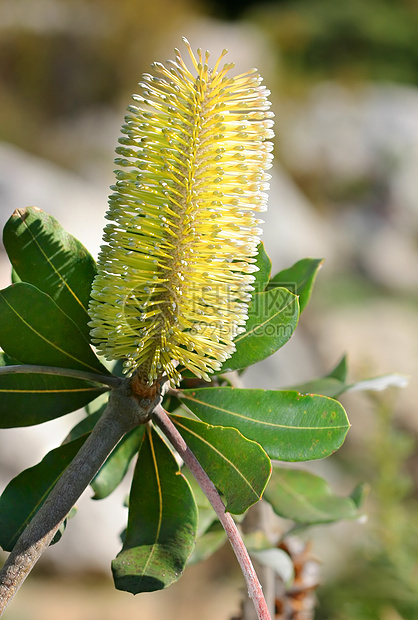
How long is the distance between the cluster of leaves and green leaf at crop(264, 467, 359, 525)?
0.22 meters

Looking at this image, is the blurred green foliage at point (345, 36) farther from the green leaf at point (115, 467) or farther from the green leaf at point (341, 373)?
the green leaf at point (115, 467)

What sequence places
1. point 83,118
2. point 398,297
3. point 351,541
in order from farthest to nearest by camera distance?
1. point 83,118
2. point 398,297
3. point 351,541

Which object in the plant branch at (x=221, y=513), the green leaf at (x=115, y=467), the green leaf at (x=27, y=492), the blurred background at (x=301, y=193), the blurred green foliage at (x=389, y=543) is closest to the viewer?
the plant branch at (x=221, y=513)

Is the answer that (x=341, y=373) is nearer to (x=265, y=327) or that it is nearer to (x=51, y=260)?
(x=265, y=327)

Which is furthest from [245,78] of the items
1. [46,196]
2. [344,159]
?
[344,159]

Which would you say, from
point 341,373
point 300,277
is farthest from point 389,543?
point 300,277

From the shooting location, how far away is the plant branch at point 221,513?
0.43 m

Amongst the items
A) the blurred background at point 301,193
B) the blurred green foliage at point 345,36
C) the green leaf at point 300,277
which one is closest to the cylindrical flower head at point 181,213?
the green leaf at point 300,277

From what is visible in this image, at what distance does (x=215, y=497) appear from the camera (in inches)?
17.7

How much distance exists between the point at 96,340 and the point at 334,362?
10.8 ft

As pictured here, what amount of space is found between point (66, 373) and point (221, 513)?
18 centimetres

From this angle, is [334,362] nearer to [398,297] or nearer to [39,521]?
[398,297]

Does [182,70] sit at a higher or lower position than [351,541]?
higher

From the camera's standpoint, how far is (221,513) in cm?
44
